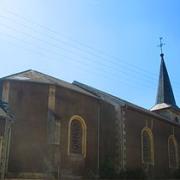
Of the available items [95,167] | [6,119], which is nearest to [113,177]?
[95,167]

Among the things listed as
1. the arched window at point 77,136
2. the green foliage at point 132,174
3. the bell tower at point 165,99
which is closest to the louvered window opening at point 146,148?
the green foliage at point 132,174

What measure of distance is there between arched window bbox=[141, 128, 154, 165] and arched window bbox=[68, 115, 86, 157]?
640 cm

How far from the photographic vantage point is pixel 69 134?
21.0m

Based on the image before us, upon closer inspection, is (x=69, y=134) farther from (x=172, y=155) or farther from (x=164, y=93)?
(x=164, y=93)

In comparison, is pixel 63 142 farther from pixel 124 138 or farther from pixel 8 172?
pixel 124 138

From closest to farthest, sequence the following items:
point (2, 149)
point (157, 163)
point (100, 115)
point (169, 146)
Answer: point (2, 149) < point (100, 115) < point (157, 163) < point (169, 146)

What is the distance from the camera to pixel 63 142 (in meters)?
20.5

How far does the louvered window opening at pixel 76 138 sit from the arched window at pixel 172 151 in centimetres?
1136

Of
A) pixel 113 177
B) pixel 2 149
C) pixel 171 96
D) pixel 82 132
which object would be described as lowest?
pixel 113 177

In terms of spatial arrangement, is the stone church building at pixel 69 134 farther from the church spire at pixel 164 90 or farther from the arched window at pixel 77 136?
the church spire at pixel 164 90

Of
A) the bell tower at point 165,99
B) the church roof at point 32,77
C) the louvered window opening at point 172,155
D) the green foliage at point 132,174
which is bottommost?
the green foliage at point 132,174

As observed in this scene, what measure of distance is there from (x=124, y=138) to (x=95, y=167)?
3.41 metres

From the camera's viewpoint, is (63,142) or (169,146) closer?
(63,142)

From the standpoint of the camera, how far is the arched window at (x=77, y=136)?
2116 cm
